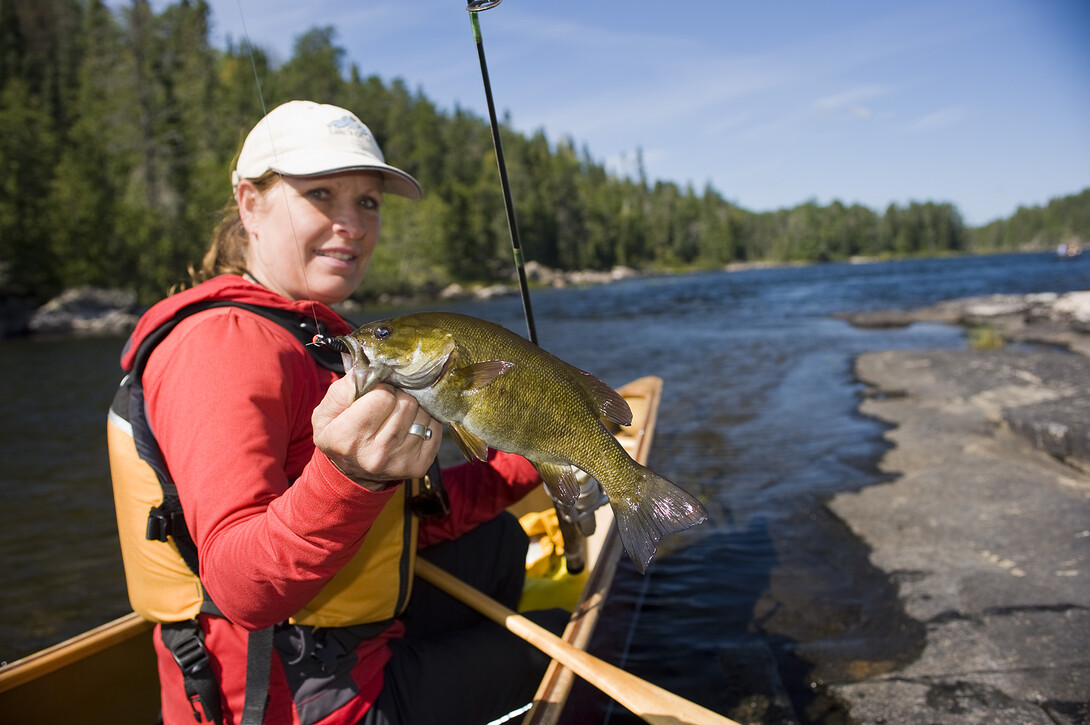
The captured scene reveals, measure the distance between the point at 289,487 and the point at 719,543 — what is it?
572 centimetres

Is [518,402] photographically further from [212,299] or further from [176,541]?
[176,541]

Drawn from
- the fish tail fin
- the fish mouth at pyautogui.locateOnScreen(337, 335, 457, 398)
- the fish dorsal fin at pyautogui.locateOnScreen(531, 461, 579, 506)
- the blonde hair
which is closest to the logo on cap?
the blonde hair

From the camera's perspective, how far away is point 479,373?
6.15 feet

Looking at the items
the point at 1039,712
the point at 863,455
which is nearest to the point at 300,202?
the point at 1039,712

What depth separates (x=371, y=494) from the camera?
5.98 feet

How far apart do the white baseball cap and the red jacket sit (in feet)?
1.59

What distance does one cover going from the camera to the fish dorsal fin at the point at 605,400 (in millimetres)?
2205

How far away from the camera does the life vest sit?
7.59 feet

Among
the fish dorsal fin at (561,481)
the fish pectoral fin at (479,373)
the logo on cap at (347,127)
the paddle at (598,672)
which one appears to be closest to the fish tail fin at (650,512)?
the fish dorsal fin at (561,481)

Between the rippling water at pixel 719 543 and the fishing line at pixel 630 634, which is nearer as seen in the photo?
the fishing line at pixel 630 634

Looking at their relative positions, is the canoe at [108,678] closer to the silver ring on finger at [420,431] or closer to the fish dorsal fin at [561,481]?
the fish dorsal fin at [561,481]

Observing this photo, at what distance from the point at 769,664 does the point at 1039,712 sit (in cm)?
158

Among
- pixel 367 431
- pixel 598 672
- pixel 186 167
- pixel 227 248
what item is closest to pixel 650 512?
pixel 367 431

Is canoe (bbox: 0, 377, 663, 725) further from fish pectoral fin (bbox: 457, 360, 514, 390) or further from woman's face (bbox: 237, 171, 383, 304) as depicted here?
woman's face (bbox: 237, 171, 383, 304)
